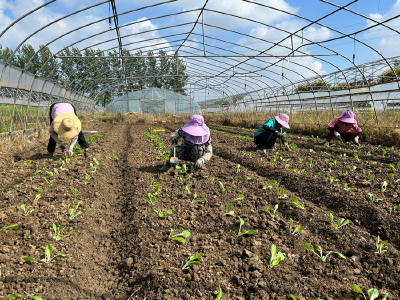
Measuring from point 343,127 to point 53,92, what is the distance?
12342 millimetres

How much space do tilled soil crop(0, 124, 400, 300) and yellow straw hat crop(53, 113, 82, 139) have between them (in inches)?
30.9

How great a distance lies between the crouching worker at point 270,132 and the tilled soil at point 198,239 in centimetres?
201

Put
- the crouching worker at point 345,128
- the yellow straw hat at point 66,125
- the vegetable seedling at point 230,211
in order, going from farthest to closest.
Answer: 1. the crouching worker at point 345,128
2. the yellow straw hat at point 66,125
3. the vegetable seedling at point 230,211

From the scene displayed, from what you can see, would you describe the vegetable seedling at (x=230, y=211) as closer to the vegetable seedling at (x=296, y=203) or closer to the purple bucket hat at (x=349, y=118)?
the vegetable seedling at (x=296, y=203)

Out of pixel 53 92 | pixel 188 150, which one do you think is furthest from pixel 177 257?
pixel 53 92

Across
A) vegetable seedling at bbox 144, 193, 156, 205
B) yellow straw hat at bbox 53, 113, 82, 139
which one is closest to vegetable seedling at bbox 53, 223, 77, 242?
vegetable seedling at bbox 144, 193, 156, 205

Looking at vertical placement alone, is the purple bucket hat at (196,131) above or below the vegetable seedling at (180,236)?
above

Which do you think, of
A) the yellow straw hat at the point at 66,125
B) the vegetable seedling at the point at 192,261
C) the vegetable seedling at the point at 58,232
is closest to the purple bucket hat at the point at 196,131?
the yellow straw hat at the point at 66,125

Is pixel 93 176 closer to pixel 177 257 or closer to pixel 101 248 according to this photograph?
pixel 101 248

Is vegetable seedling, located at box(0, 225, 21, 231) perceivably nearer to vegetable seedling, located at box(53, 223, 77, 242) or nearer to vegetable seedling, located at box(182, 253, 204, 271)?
vegetable seedling, located at box(53, 223, 77, 242)

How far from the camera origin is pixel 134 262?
7.73 feet

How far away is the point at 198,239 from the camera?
2.66 meters

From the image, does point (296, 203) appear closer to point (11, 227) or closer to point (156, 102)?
point (11, 227)

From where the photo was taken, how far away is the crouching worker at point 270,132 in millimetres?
6473
